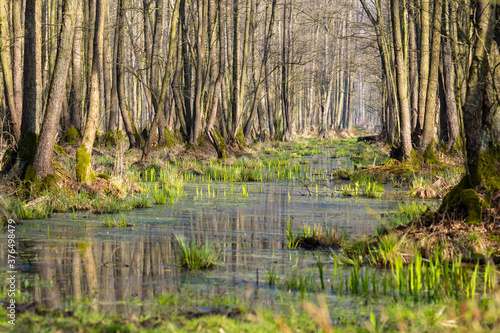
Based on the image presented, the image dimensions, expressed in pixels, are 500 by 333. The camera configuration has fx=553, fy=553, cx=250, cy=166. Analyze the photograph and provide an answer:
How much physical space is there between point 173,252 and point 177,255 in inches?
6.2

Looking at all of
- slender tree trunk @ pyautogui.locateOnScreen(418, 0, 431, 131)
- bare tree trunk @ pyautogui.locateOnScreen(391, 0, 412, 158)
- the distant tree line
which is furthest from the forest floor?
slender tree trunk @ pyautogui.locateOnScreen(418, 0, 431, 131)

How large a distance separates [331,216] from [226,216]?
152 centimetres

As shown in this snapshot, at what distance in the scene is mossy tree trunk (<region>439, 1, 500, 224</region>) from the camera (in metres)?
5.49

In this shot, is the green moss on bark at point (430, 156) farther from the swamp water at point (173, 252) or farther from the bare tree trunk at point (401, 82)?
the swamp water at point (173, 252)

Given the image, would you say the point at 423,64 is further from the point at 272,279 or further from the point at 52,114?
the point at 272,279

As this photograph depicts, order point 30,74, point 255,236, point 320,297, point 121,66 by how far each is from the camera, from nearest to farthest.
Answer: point 320,297 < point 255,236 < point 30,74 < point 121,66

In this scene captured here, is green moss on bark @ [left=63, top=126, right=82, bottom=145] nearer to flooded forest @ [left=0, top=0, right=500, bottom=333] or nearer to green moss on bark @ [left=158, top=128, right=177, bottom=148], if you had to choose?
green moss on bark @ [left=158, top=128, right=177, bottom=148]

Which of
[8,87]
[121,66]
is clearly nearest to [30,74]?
[8,87]

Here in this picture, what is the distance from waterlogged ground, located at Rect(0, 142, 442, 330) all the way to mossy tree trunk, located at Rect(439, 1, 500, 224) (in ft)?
3.27

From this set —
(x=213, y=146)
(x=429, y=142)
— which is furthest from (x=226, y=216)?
(x=213, y=146)

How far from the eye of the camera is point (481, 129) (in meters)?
5.79

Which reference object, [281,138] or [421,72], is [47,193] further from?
[281,138]

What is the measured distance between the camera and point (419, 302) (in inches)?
143

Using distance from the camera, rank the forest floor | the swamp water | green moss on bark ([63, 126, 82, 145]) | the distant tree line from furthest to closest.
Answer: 1. green moss on bark ([63, 126, 82, 145])
2. the distant tree line
3. the swamp water
4. the forest floor
